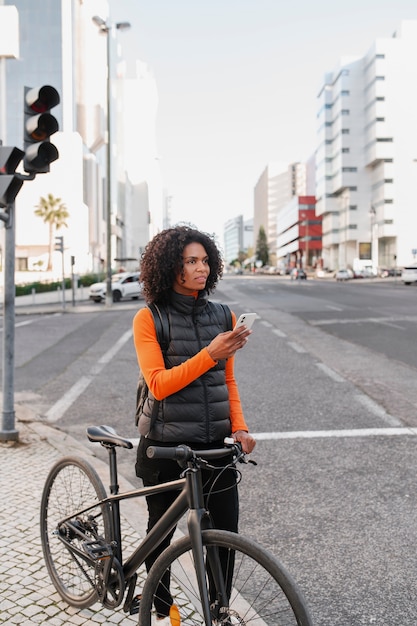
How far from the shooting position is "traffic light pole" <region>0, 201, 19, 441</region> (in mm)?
6488

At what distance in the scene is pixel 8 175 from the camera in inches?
237

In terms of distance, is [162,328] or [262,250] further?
[262,250]

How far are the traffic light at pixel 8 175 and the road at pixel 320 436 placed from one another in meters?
2.49

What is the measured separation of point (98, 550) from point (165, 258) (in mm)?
1276

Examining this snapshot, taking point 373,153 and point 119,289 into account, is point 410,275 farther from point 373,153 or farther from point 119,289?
point 373,153

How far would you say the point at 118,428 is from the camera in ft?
23.5

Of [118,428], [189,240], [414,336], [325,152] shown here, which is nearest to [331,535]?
[189,240]

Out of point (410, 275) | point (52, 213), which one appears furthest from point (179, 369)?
point (52, 213)

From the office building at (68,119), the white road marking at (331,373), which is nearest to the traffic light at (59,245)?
the white road marking at (331,373)

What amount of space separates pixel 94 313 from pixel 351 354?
15814 mm

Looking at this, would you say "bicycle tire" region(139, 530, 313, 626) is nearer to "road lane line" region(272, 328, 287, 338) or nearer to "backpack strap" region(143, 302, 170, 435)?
"backpack strap" region(143, 302, 170, 435)

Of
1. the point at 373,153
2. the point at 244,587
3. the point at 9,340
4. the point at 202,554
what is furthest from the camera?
the point at 373,153

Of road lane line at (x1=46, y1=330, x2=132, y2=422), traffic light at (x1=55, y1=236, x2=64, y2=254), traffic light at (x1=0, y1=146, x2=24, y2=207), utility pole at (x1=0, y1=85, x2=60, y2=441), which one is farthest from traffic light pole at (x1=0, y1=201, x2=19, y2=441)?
traffic light at (x1=55, y1=236, x2=64, y2=254)

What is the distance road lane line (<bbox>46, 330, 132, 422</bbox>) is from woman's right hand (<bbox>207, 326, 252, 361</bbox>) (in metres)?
5.50
